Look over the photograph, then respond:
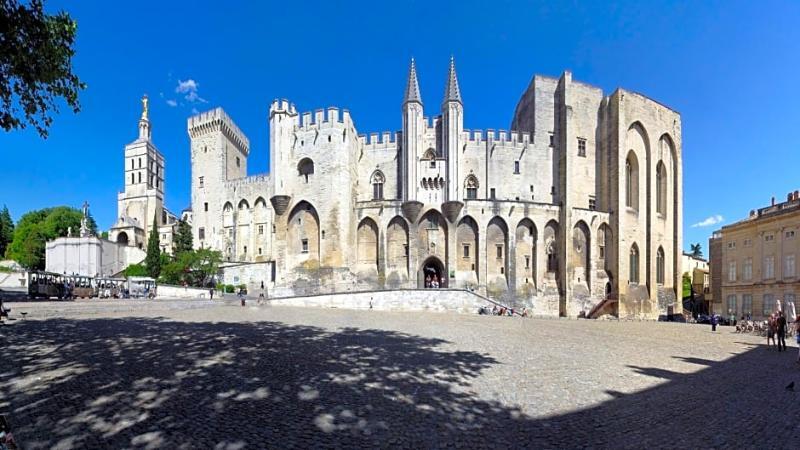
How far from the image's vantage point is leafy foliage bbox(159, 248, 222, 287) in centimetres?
3462

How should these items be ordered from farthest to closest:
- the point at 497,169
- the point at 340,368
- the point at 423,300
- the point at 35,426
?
the point at 497,169 < the point at 423,300 < the point at 340,368 < the point at 35,426

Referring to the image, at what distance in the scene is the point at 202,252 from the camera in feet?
115

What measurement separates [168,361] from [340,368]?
316cm

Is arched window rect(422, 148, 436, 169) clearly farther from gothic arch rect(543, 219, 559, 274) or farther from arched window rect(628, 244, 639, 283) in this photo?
arched window rect(628, 244, 639, 283)

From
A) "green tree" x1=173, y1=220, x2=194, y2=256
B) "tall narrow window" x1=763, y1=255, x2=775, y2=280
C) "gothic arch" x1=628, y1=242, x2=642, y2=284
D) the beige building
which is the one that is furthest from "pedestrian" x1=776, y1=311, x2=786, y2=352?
"green tree" x1=173, y1=220, x2=194, y2=256

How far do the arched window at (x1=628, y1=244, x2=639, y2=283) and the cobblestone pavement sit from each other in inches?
1069

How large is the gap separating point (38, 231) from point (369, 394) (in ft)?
248

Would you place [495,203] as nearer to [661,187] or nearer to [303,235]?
[303,235]

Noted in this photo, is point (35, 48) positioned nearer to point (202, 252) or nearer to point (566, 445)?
point (566, 445)

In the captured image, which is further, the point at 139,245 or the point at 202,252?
the point at 139,245

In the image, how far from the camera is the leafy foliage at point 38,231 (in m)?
55.2

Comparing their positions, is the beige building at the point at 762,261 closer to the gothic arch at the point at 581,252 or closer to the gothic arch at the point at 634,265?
the gothic arch at the point at 634,265

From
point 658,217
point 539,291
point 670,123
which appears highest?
point 670,123

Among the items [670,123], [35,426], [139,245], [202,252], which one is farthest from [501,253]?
[139,245]
